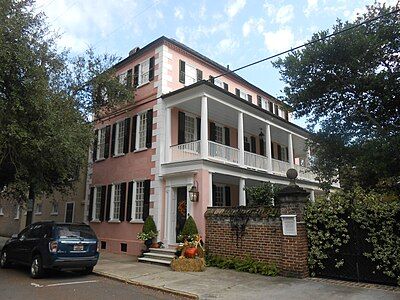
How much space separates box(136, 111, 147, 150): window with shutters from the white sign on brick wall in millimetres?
8561

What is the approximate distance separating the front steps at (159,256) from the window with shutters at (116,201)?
4.02m

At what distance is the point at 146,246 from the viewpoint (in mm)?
14008

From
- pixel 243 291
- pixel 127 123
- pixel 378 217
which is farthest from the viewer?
pixel 127 123

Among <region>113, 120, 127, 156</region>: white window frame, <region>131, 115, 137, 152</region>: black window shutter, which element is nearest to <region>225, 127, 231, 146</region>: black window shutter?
<region>131, 115, 137, 152</region>: black window shutter

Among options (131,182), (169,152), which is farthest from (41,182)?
(169,152)

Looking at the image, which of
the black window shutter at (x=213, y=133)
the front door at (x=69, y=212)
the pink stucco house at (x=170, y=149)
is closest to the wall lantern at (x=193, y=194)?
the pink stucco house at (x=170, y=149)

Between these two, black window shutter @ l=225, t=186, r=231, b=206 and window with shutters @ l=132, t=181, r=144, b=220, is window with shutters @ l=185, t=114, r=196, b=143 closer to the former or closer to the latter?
window with shutters @ l=132, t=181, r=144, b=220

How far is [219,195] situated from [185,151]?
433 cm

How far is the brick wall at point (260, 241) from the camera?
947 cm

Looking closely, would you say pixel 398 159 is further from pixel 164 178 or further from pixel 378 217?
pixel 164 178

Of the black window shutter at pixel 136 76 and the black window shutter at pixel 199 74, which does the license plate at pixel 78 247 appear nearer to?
the black window shutter at pixel 136 76

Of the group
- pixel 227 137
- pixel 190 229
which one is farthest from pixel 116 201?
pixel 227 137

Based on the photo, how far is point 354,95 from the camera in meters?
12.4

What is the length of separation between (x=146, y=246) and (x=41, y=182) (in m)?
4.88
